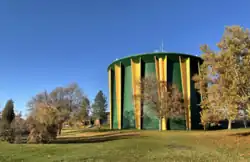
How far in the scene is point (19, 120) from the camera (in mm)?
20859

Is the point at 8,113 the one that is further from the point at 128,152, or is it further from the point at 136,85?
the point at 136,85

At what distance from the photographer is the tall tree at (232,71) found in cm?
1667

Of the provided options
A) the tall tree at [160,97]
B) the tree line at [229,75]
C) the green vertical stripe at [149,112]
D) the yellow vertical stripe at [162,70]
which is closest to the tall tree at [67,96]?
the tall tree at [160,97]

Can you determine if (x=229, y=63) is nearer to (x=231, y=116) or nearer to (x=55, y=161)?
(x=231, y=116)

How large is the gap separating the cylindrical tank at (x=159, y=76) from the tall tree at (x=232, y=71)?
1901 centimetres

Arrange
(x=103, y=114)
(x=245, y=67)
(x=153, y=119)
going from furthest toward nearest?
1. (x=103, y=114)
2. (x=153, y=119)
3. (x=245, y=67)

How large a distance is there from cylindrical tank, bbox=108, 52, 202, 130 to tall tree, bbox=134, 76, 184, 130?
221cm

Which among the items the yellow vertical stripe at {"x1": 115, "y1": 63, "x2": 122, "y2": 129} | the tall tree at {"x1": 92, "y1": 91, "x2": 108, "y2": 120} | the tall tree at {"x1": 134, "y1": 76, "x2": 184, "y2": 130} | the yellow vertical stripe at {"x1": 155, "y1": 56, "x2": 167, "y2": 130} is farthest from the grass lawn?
the tall tree at {"x1": 92, "y1": 91, "x2": 108, "y2": 120}

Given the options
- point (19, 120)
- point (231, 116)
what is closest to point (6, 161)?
point (19, 120)

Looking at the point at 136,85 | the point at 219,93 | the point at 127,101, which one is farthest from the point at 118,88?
Result: the point at 219,93

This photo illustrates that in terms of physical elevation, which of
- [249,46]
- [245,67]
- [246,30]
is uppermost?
[246,30]

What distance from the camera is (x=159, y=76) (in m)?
38.3

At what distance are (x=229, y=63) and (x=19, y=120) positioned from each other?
1990cm

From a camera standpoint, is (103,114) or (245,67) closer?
(245,67)
